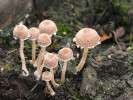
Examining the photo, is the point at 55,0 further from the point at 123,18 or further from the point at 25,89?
the point at 25,89

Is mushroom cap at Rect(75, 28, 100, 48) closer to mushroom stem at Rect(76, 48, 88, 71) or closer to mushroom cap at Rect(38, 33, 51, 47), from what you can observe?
mushroom stem at Rect(76, 48, 88, 71)

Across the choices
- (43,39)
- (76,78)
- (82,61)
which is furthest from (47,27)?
(76,78)

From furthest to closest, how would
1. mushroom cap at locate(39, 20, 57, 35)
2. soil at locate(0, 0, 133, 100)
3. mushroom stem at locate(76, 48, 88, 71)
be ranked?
1. soil at locate(0, 0, 133, 100)
2. mushroom stem at locate(76, 48, 88, 71)
3. mushroom cap at locate(39, 20, 57, 35)

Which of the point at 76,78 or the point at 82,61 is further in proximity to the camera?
the point at 76,78

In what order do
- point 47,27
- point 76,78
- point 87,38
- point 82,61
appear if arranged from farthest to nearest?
point 76,78 → point 82,61 → point 47,27 → point 87,38

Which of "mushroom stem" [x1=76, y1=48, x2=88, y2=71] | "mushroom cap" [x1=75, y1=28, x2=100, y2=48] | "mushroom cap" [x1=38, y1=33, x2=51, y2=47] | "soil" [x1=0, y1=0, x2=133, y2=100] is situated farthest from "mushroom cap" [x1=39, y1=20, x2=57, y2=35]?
"soil" [x1=0, y1=0, x2=133, y2=100]

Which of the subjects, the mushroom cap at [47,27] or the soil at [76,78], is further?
the soil at [76,78]

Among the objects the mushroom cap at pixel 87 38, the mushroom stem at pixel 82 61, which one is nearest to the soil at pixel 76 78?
the mushroom stem at pixel 82 61

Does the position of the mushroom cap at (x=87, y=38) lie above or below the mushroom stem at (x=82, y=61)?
above

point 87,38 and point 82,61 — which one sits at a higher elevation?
point 87,38

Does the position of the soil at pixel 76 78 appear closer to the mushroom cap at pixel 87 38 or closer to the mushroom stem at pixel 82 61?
the mushroom stem at pixel 82 61

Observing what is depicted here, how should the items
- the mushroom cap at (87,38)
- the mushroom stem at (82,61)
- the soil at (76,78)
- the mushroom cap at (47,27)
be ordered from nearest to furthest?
the mushroom cap at (87,38) → the mushroom cap at (47,27) → the mushroom stem at (82,61) → the soil at (76,78)

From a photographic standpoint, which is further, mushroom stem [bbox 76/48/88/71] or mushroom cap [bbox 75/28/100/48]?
mushroom stem [bbox 76/48/88/71]

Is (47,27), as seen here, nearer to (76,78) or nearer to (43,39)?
(43,39)
